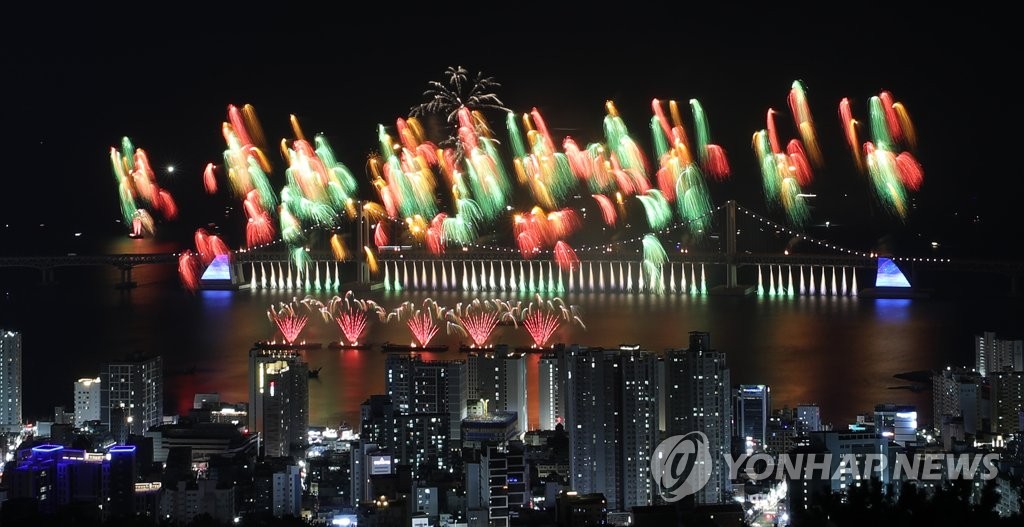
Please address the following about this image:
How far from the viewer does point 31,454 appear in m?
7.70

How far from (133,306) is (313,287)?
84.5 inches

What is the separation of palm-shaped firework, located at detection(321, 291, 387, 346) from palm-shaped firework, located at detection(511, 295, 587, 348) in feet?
4.23

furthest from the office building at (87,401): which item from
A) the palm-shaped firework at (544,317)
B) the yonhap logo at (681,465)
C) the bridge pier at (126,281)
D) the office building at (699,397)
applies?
the bridge pier at (126,281)

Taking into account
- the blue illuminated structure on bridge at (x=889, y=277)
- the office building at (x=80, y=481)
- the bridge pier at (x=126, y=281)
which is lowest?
the office building at (x=80, y=481)

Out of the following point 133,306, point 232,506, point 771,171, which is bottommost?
point 232,506

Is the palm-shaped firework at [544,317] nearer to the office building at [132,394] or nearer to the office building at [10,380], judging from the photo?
the office building at [132,394]

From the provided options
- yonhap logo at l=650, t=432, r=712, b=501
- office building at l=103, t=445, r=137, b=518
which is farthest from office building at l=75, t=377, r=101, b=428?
yonhap logo at l=650, t=432, r=712, b=501

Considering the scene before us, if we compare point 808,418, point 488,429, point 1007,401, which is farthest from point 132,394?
point 1007,401

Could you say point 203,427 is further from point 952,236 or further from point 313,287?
point 952,236

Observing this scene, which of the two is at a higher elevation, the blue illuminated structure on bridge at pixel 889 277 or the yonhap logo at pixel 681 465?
the blue illuminated structure on bridge at pixel 889 277

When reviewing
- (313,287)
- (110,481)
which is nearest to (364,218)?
(313,287)

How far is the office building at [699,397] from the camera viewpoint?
26.0ft

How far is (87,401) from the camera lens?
9.69 m

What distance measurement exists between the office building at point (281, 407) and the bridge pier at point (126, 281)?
29.7 ft
